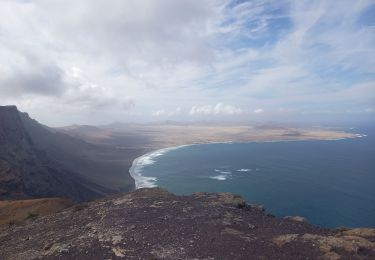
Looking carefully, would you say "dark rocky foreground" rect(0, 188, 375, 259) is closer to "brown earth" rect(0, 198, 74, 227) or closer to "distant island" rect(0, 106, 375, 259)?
"distant island" rect(0, 106, 375, 259)

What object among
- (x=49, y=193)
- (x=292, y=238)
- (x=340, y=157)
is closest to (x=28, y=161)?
(x=49, y=193)

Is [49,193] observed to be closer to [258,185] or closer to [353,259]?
[258,185]

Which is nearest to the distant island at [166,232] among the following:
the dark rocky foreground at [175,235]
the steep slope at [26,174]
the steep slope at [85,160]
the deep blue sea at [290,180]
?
the dark rocky foreground at [175,235]

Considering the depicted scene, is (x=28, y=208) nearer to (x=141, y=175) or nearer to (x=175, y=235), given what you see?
(x=175, y=235)

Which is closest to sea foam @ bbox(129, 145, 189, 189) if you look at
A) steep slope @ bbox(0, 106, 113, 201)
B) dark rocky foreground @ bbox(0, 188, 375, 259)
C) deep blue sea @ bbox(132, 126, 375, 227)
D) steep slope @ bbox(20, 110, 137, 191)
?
deep blue sea @ bbox(132, 126, 375, 227)

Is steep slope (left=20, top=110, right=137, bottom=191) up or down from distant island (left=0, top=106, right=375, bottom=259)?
down

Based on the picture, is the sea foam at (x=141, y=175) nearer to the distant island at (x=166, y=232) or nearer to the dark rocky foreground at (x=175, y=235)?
the distant island at (x=166, y=232)
